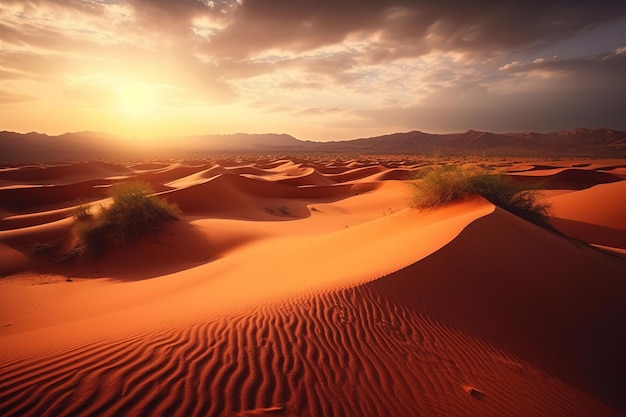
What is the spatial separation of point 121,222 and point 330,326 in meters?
9.74

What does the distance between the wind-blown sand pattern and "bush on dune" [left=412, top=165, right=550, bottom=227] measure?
0.57 meters

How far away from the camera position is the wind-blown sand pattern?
2693 mm

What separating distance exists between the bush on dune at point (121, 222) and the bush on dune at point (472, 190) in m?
9.41

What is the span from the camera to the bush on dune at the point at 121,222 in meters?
10.5

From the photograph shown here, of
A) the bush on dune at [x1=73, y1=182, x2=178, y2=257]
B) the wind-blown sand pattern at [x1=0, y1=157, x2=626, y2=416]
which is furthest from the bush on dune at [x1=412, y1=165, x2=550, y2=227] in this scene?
the bush on dune at [x1=73, y1=182, x2=178, y2=257]

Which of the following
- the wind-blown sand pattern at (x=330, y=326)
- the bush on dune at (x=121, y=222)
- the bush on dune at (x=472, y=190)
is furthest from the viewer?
the bush on dune at (x=121, y=222)

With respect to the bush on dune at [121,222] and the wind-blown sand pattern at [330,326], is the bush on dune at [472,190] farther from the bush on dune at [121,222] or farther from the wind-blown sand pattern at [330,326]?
the bush on dune at [121,222]

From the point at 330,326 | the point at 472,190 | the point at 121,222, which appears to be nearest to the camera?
the point at 330,326

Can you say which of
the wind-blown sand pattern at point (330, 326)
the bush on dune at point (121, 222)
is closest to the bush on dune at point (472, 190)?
the wind-blown sand pattern at point (330, 326)

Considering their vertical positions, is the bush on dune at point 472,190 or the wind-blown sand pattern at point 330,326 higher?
the bush on dune at point 472,190

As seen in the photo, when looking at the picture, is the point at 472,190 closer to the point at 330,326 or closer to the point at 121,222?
the point at 330,326

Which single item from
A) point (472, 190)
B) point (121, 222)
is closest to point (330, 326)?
point (472, 190)

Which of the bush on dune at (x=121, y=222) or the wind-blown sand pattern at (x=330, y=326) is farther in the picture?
the bush on dune at (x=121, y=222)

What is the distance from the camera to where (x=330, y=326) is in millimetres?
3881
